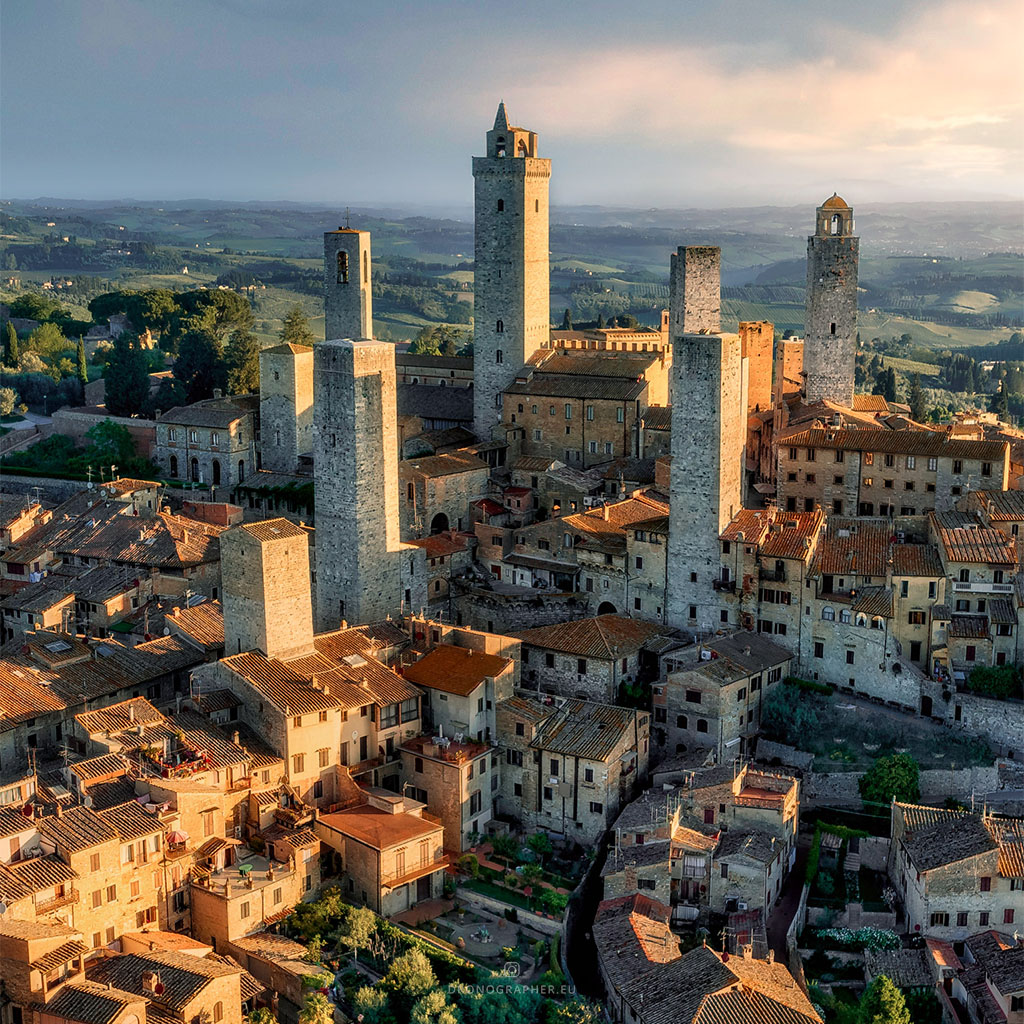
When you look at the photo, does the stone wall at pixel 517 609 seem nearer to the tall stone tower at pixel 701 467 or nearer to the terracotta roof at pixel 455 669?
the tall stone tower at pixel 701 467

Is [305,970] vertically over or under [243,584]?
under

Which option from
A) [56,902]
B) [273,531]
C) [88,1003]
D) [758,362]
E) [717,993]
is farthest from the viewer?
[758,362]

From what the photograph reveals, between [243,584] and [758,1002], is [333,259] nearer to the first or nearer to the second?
[243,584]

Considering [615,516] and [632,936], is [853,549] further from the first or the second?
[632,936]

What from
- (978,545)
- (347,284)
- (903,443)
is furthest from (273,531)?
(903,443)

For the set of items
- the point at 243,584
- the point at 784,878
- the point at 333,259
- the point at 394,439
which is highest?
the point at 333,259

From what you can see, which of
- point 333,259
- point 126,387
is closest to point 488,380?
point 333,259

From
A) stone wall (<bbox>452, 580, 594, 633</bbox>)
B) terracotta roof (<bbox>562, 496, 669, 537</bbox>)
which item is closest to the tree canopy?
stone wall (<bbox>452, 580, 594, 633</bbox>)
